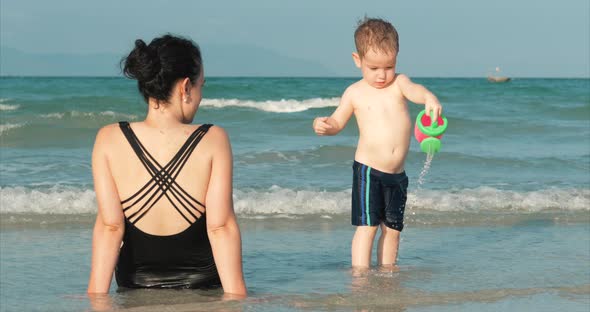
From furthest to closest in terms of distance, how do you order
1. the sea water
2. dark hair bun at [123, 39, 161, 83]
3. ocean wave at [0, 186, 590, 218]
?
ocean wave at [0, 186, 590, 218], the sea water, dark hair bun at [123, 39, 161, 83]

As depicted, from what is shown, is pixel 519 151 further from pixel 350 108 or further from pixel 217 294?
pixel 217 294

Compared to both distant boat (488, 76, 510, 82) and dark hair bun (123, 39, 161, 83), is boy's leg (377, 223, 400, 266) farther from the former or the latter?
distant boat (488, 76, 510, 82)

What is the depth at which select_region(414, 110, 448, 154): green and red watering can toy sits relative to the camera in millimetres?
4586

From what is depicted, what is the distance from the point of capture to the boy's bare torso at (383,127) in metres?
4.95

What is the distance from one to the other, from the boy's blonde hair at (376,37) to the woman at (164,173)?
1.61m

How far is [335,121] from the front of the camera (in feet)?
16.0

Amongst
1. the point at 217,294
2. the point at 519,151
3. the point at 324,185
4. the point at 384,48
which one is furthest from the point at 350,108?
the point at 519,151

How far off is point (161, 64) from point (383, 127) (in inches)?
81.6

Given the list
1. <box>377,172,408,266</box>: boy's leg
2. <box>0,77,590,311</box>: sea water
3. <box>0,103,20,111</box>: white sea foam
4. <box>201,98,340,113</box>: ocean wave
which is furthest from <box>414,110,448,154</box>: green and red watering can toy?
<box>201,98,340,113</box>: ocean wave

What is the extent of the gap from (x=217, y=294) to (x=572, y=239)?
11.9ft

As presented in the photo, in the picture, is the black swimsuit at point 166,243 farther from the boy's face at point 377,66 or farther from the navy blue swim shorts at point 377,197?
the boy's face at point 377,66

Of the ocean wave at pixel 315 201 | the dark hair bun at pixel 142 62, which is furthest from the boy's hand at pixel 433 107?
the ocean wave at pixel 315 201

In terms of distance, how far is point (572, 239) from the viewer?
20.6 ft

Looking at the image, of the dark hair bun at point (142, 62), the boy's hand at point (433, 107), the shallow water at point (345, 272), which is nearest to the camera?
the dark hair bun at point (142, 62)
